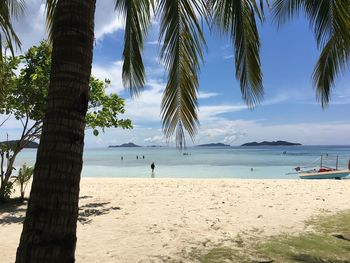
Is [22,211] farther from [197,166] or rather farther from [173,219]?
[197,166]

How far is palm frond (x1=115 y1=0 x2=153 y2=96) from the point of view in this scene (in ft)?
19.3

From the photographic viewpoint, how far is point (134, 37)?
6184 mm

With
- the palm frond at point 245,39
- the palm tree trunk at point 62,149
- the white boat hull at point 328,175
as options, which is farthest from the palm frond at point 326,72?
the white boat hull at point 328,175

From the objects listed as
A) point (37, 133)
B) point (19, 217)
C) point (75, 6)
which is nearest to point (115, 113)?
point (37, 133)

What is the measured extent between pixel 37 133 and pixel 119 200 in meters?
2.83

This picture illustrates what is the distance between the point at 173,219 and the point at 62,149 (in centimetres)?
613

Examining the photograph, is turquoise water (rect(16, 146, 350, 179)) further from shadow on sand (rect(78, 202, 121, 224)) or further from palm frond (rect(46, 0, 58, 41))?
palm frond (rect(46, 0, 58, 41))

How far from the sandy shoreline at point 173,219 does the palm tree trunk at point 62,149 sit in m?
3.41

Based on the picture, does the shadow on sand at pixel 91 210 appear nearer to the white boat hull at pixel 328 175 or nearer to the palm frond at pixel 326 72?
the palm frond at pixel 326 72

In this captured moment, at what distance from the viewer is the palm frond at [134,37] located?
589cm

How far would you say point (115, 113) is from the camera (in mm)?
10367

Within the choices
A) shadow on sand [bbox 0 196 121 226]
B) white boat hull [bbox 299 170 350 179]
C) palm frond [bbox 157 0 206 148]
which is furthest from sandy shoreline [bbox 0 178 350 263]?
white boat hull [bbox 299 170 350 179]

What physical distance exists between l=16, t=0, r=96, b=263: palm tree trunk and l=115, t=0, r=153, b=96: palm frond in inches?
132

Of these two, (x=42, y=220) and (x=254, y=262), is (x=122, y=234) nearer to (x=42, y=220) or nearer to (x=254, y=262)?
(x=254, y=262)
